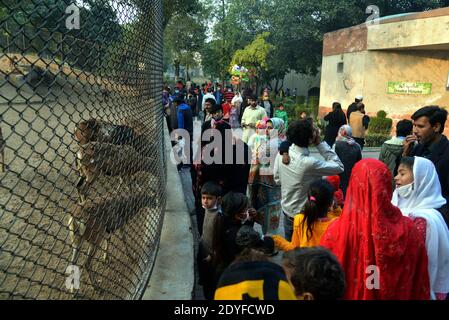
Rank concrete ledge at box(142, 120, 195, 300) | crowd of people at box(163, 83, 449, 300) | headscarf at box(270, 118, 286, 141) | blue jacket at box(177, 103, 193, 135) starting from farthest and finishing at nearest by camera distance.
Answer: blue jacket at box(177, 103, 193, 135) < headscarf at box(270, 118, 286, 141) < concrete ledge at box(142, 120, 195, 300) < crowd of people at box(163, 83, 449, 300)

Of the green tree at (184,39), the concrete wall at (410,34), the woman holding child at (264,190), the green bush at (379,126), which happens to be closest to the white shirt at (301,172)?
the woman holding child at (264,190)

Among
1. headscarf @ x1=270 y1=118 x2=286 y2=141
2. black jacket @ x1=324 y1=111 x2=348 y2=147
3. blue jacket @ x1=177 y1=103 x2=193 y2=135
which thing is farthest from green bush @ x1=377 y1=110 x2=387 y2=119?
headscarf @ x1=270 y1=118 x2=286 y2=141

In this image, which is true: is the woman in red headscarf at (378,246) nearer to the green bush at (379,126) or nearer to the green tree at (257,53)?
the green bush at (379,126)

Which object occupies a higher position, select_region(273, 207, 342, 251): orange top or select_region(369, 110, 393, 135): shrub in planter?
select_region(369, 110, 393, 135): shrub in planter

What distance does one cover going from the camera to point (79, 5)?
1.85 metres

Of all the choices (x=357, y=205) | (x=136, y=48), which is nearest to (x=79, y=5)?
(x=136, y=48)

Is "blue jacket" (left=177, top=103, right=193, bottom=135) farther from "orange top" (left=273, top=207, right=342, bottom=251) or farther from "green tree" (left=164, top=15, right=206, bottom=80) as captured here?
"green tree" (left=164, top=15, right=206, bottom=80)

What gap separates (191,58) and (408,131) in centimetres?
3375

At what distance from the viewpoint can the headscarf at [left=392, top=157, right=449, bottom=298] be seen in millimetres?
2156

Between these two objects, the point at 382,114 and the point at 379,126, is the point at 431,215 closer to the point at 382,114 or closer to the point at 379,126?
the point at 379,126

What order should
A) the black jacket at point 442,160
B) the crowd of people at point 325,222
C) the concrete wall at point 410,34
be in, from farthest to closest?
the concrete wall at point 410,34 < the black jacket at point 442,160 < the crowd of people at point 325,222

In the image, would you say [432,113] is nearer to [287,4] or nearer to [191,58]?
[287,4]

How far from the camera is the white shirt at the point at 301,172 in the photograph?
3.24 metres

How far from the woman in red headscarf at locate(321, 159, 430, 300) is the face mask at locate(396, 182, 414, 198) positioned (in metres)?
0.37
